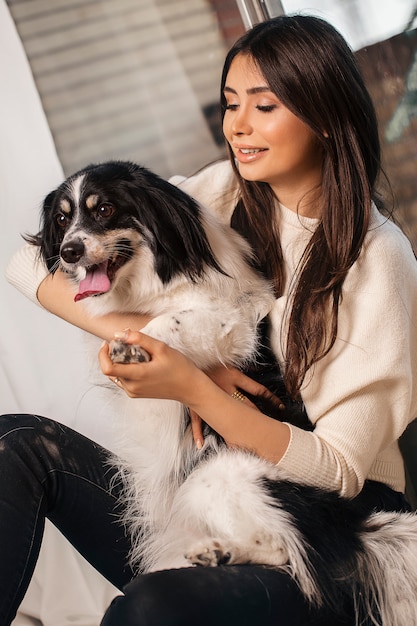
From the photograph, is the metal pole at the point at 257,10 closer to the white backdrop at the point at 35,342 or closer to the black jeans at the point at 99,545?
the white backdrop at the point at 35,342

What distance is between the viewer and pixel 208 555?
1390 mm

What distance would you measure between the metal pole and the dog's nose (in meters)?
1.19

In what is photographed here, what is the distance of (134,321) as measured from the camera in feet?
5.66

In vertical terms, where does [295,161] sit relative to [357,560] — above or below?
above

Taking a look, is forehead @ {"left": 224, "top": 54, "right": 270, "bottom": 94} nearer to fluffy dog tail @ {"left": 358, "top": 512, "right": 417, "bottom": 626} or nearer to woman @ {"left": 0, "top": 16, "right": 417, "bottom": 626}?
woman @ {"left": 0, "top": 16, "right": 417, "bottom": 626}

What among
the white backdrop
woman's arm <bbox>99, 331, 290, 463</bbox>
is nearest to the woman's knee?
woman's arm <bbox>99, 331, 290, 463</bbox>

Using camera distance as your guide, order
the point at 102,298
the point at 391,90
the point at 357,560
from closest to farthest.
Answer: the point at 357,560, the point at 102,298, the point at 391,90

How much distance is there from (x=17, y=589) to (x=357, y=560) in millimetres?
630

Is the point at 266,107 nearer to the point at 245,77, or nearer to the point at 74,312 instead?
the point at 245,77

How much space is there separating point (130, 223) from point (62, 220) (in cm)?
16

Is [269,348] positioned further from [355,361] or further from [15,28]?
[15,28]

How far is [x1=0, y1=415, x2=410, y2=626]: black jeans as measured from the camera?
49.6 inches

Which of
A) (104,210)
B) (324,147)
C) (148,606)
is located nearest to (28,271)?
(104,210)

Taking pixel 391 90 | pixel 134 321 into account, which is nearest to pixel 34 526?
pixel 134 321
